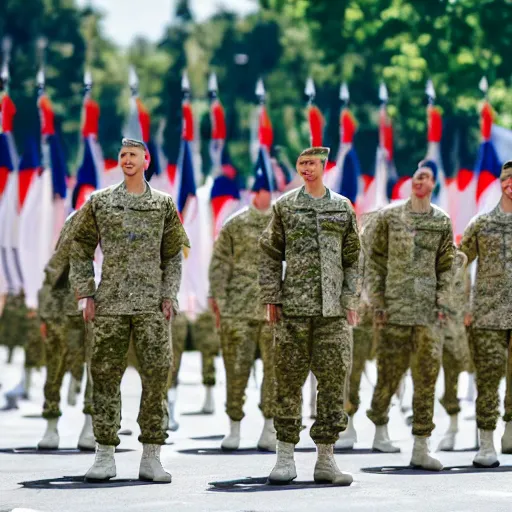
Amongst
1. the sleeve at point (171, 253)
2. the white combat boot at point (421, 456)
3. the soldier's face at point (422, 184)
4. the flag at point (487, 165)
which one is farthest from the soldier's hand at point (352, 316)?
the flag at point (487, 165)

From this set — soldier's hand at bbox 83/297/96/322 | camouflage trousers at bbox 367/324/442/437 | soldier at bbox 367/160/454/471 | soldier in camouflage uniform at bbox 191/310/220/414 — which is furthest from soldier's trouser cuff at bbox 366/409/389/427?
soldier in camouflage uniform at bbox 191/310/220/414

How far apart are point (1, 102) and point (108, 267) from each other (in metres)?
10.8

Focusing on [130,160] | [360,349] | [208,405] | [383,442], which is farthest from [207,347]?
[130,160]

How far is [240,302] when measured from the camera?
15.3 meters

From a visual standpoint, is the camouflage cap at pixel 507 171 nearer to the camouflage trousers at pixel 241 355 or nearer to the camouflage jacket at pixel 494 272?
the camouflage jacket at pixel 494 272

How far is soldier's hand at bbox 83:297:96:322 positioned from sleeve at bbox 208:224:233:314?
365cm

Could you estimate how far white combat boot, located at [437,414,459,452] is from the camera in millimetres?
15000

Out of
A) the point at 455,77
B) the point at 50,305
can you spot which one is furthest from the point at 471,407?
the point at 455,77

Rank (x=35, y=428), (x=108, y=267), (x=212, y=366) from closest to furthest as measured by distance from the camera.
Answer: (x=108, y=267), (x=35, y=428), (x=212, y=366)

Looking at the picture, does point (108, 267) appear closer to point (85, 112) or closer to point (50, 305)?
point (50, 305)

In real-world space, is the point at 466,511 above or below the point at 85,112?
below

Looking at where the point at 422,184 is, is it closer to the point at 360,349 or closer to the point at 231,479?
the point at 231,479

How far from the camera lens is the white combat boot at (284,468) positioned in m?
11.6

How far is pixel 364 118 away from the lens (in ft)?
155
